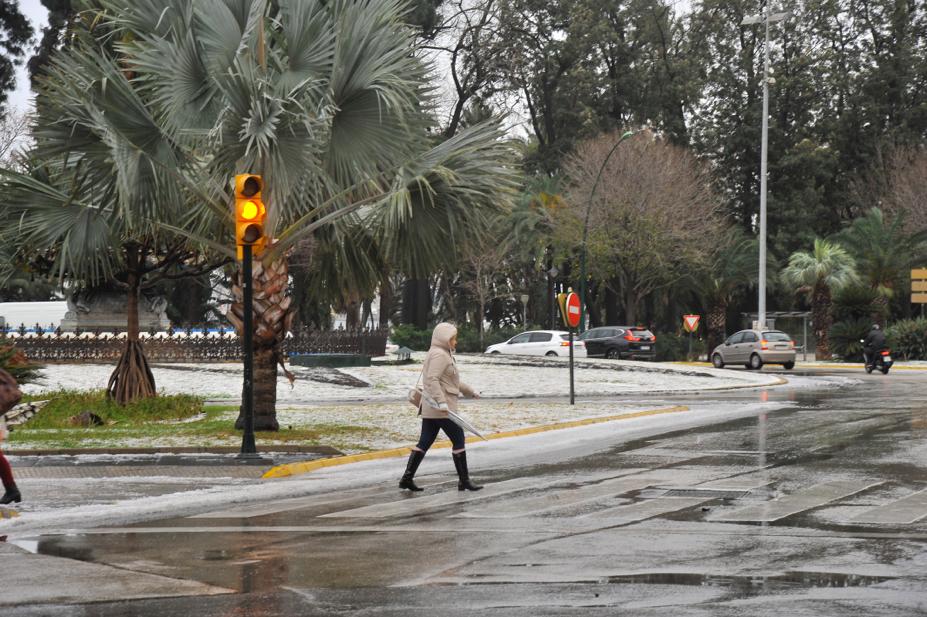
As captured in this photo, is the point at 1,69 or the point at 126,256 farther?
the point at 1,69

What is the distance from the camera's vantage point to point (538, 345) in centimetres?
5259

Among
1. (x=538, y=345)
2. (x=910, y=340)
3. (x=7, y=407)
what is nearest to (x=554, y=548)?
(x=7, y=407)

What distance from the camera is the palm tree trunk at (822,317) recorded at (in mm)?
53656

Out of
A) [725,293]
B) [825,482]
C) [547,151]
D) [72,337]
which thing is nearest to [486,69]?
[547,151]

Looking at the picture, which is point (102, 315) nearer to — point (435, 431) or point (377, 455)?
point (377, 455)

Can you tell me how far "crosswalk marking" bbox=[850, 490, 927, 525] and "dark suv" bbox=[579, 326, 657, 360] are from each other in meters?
40.0

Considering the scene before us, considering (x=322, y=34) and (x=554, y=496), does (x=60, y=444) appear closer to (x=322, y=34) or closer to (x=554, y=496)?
(x=322, y=34)

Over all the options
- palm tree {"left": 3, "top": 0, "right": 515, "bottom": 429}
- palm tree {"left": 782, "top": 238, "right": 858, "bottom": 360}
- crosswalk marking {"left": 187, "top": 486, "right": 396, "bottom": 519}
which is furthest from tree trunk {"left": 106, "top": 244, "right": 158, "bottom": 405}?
palm tree {"left": 782, "top": 238, "right": 858, "bottom": 360}

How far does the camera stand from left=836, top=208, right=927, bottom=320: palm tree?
173 feet

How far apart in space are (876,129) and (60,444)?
192 feet

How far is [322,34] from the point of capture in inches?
656

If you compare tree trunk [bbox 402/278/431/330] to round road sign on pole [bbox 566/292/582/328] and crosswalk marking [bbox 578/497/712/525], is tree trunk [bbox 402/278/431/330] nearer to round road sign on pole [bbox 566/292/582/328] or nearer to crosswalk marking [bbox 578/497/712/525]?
round road sign on pole [bbox 566/292/582/328]

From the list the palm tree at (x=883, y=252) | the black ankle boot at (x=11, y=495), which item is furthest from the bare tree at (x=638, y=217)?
the black ankle boot at (x=11, y=495)

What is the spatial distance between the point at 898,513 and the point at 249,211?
25.7ft
